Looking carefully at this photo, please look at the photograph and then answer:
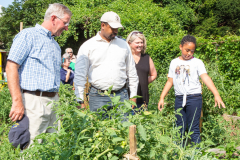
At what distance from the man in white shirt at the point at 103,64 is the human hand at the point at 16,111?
60 centimetres

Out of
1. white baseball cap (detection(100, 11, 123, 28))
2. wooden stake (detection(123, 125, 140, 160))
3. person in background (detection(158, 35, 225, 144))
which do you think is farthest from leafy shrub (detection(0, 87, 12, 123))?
wooden stake (detection(123, 125, 140, 160))

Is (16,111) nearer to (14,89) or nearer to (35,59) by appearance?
(14,89)

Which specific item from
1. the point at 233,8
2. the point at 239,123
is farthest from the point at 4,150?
the point at 233,8

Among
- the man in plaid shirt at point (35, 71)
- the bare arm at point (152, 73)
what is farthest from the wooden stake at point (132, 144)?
the bare arm at point (152, 73)

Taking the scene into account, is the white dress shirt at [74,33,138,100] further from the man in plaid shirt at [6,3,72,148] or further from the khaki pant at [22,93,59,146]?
the khaki pant at [22,93,59,146]

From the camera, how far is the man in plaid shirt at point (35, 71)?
1870 millimetres

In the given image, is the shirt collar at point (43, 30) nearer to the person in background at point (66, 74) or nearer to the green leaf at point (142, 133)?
the green leaf at point (142, 133)

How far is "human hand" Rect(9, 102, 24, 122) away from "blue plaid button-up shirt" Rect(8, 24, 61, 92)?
0.54ft

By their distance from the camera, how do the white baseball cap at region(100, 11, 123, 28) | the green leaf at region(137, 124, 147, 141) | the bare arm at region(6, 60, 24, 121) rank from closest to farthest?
the green leaf at region(137, 124, 147, 141) < the bare arm at region(6, 60, 24, 121) < the white baseball cap at region(100, 11, 123, 28)

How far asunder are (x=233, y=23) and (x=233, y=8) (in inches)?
43.9

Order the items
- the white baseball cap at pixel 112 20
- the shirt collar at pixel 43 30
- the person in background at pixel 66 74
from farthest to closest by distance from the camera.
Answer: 1. the person in background at pixel 66 74
2. the white baseball cap at pixel 112 20
3. the shirt collar at pixel 43 30

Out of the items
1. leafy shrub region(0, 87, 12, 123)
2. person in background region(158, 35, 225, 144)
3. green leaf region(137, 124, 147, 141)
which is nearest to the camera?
green leaf region(137, 124, 147, 141)

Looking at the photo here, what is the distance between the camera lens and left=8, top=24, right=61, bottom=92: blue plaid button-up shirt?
191 centimetres

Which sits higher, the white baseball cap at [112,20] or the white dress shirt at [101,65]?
the white baseball cap at [112,20]
